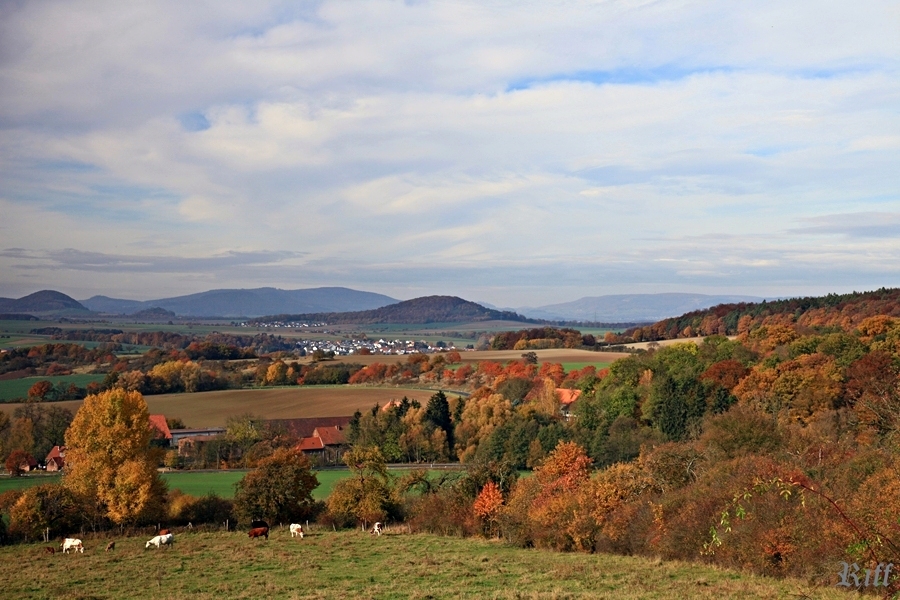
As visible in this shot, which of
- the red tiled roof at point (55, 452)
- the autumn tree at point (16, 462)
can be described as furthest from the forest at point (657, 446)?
the autumn tree at point (16, 462)

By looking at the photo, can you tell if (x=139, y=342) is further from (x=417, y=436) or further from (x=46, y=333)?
(x=417, y=436)

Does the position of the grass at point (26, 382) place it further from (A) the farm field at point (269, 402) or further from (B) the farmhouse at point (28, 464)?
(B) the farmhouse at point (28, 464)

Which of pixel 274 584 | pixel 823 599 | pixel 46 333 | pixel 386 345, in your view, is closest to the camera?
pixel 823 599

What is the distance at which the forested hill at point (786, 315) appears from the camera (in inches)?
3196

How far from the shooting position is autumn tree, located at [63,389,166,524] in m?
36.7

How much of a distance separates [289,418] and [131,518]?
33.7m

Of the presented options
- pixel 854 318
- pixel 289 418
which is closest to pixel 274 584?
pixel 289 418

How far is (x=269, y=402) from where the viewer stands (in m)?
76.4

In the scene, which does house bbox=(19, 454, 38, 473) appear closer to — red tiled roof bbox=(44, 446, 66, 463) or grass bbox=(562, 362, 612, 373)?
red tiled roof bbox=(44, 446, 66, 463)

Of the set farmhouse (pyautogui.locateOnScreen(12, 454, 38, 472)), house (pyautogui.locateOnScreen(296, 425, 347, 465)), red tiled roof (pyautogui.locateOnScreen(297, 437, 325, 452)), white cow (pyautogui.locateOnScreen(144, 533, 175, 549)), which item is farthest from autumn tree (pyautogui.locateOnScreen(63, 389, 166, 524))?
red tiled roof (pyautogui.locateOnScreen(297, 437, 325, 452))

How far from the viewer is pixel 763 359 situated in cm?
6438

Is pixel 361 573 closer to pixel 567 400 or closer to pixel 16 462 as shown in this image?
pixel 16 462

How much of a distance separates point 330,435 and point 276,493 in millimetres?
31810

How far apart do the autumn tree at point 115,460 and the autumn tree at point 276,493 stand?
15.0 ft
